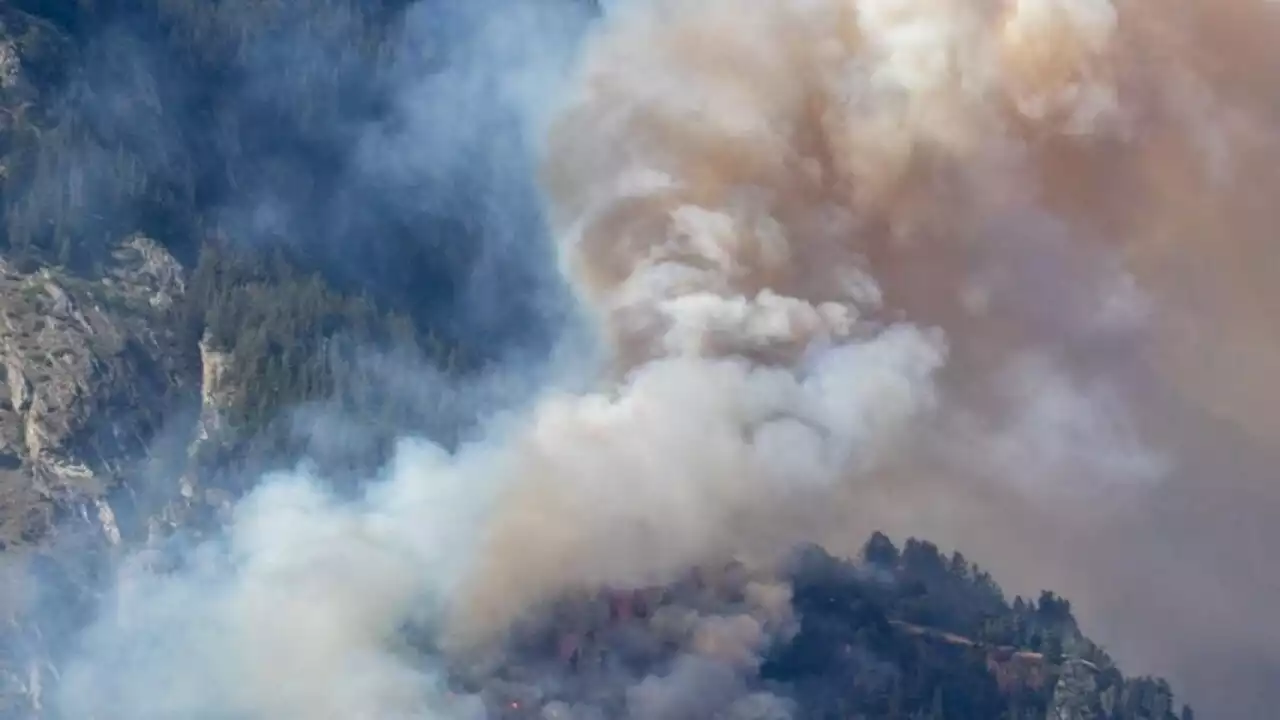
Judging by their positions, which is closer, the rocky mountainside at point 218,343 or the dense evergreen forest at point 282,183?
the rocky mountainside at point 218,343

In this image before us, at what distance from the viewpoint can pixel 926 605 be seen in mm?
137500

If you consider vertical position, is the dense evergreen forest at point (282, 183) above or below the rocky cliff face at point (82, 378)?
above

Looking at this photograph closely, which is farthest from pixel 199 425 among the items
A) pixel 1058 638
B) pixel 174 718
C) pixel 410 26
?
pixel 1058 638

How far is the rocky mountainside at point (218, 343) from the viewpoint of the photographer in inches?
4441

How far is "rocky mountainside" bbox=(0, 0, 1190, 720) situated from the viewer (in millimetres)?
112812

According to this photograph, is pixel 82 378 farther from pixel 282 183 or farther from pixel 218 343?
pixel 282 183

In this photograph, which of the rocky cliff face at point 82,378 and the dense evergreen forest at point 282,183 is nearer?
the rocky cliff face at point 82,378

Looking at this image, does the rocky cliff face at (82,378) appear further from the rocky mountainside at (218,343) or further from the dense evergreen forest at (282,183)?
the dense evergreen forest at (282,183)

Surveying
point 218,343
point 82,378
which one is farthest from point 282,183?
point 82,378

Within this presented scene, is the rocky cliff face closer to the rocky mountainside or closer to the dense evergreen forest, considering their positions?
the rocky mountainside

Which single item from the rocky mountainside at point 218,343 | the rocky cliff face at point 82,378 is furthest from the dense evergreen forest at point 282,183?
the rocky cliff face at point 82,378

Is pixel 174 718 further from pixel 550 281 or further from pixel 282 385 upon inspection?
pixel 550 281

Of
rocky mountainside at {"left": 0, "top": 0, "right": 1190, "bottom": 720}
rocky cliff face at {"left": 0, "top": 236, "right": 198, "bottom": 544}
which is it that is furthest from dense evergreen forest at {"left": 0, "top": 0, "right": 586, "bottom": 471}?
rocky cliff face at {"left": 0, "top": 236, "right": 198, "bottom": 544}

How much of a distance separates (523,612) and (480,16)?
5169cm
